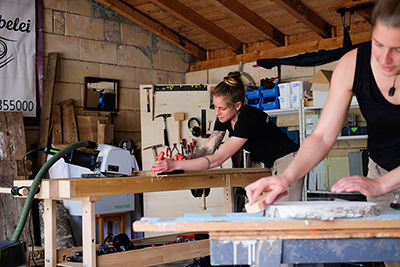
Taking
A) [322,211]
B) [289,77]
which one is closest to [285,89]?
[289,77]

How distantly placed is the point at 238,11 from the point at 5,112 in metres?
2.68

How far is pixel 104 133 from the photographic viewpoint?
528 centimetres

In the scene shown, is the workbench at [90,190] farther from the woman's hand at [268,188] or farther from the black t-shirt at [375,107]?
the black t-shirt at [375,107]

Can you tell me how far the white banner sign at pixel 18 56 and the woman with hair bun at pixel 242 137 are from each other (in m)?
2.66

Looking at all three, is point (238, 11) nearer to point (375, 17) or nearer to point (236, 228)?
point (375, 17)

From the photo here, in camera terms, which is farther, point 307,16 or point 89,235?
point 307,16

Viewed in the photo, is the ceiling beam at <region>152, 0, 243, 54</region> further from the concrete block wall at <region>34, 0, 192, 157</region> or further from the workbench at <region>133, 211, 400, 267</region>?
the workbench at <region>133, 211, 400, 267</region>

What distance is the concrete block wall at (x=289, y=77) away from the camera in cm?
507

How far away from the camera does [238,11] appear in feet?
16.8

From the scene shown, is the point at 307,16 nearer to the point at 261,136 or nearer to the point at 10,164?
the point at 261,136

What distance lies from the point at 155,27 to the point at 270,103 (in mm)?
1936

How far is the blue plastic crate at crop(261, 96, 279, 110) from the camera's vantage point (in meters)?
5.17

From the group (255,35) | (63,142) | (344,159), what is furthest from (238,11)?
(63,142)

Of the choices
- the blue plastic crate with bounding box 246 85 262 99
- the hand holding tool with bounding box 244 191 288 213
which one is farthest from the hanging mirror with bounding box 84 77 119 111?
the hand holding tool with bounding box 244 191 288 213
